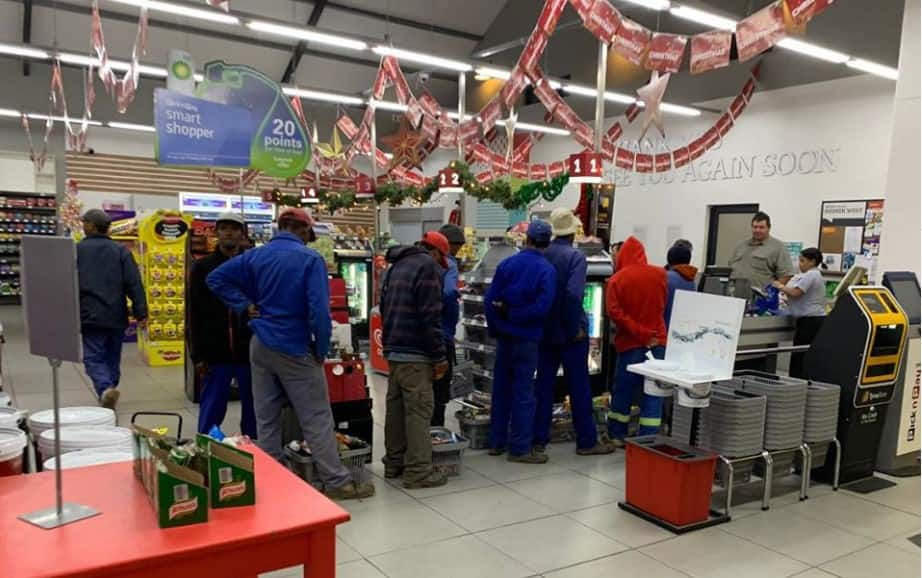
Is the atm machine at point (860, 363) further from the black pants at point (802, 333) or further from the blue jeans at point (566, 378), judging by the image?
the blue jeans at point (566, 378)

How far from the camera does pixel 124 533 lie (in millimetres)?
1638

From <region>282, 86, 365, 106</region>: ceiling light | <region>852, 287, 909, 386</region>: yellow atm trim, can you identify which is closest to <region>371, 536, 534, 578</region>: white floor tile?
<region>852, 287, 909, 386</region>: yellow atm trim

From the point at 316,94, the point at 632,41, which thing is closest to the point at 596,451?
the point at 632,41

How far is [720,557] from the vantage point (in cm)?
339

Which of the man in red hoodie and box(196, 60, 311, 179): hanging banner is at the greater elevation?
box(196, 60, 311, 179): hanging banner

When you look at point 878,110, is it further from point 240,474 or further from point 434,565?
point 240,474

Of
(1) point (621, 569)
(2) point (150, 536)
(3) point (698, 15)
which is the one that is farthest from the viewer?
(3) point (698, 15)

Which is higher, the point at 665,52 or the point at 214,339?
the point at 665,52

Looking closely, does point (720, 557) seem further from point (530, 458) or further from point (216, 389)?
point (216, 389)

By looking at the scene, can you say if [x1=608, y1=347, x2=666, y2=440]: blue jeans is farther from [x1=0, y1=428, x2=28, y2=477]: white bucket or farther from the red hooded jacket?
[x1=0, y1=428, x2=28, y2=477]: white bucket

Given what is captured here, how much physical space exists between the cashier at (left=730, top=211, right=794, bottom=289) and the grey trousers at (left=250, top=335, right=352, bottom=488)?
15.3 feet

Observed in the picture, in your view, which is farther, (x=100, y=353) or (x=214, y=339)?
(x=100, y=353)

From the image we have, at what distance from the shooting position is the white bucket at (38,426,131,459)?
2.31 meters

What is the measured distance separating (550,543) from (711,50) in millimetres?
3945
